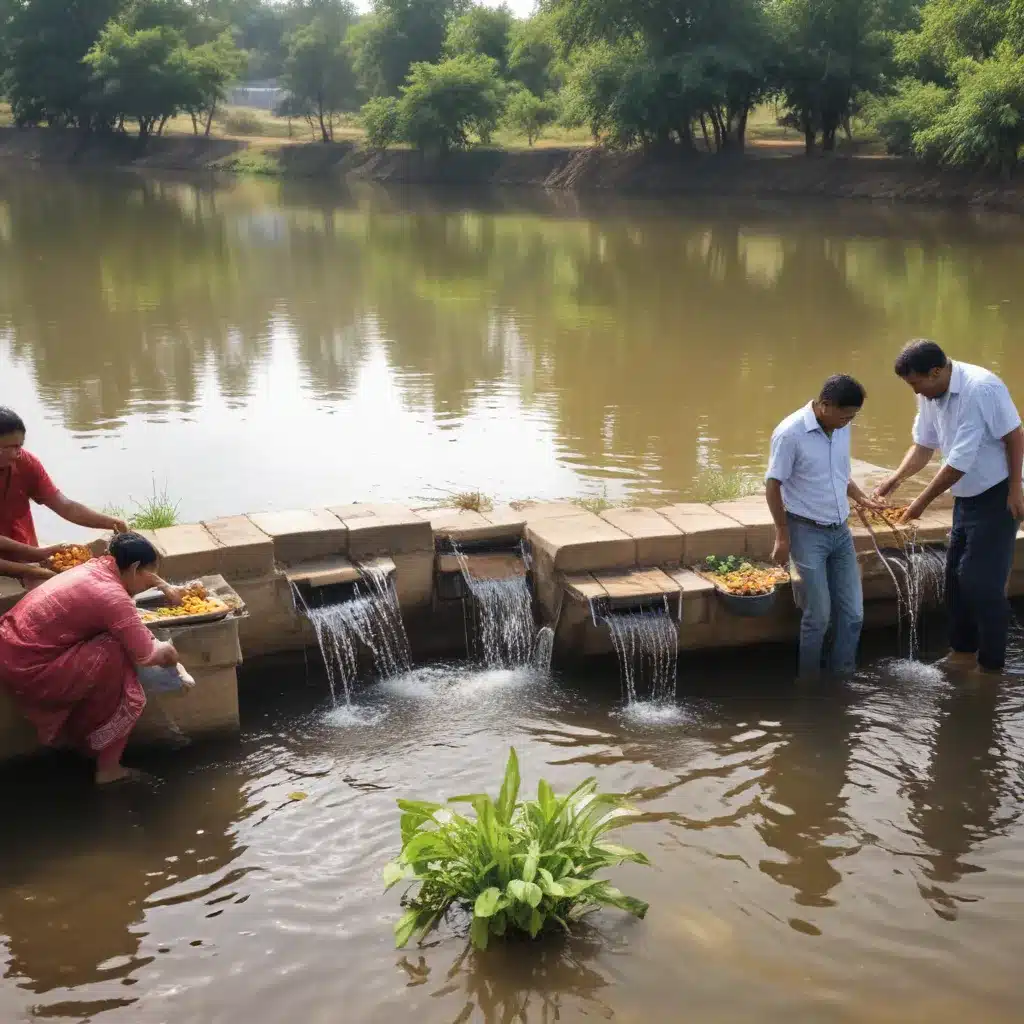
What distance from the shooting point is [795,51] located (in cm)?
3959

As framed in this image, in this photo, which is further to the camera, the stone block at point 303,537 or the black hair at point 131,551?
the stone block at point 303,537

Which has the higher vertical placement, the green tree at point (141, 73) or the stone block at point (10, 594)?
the green tree at point (141, 73)

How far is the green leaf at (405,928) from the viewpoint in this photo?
4055mm

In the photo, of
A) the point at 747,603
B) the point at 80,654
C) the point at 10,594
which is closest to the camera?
the point at 80,654

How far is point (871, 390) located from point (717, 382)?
1615 mm

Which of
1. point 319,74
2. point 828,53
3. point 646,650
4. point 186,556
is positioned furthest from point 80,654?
point 319,74

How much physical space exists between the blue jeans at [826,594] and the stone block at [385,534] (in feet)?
6.57

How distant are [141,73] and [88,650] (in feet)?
191

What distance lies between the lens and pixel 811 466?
229 inches

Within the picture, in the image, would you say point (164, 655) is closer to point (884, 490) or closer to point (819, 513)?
point (819, 513)

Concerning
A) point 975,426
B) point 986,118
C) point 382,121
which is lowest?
point 975,426

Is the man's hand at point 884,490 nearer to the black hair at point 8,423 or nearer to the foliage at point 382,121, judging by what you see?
the black hair at point 8,423

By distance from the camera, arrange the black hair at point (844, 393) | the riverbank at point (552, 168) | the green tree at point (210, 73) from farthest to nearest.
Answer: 1. the green tree at point (210, 73)
2. the riverbank at point (552, 168)
3. the black hair at point (844, 393)

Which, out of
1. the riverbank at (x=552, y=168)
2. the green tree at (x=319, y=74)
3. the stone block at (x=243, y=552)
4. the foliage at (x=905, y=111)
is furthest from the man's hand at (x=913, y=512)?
the green tree at (x=319, y=74)
